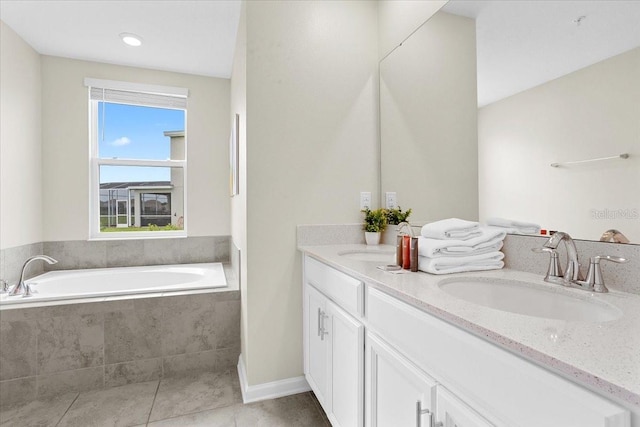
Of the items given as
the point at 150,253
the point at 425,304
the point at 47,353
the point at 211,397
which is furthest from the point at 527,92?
the point at 150,253

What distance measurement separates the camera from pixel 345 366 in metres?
1.32

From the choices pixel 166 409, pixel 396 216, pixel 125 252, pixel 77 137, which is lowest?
pixel 166 409

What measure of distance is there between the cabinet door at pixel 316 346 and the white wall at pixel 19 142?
2.34 meters

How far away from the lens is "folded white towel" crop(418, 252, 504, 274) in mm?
1120

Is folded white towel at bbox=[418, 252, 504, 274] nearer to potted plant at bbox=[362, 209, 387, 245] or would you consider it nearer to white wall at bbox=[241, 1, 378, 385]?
potted plant at bbox=[362, 209, 387, 245]

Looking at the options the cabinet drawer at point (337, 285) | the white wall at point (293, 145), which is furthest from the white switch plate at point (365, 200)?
the cabinet drawer at point (337, 285)

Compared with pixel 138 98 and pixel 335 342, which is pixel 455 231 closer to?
pixel 335 342

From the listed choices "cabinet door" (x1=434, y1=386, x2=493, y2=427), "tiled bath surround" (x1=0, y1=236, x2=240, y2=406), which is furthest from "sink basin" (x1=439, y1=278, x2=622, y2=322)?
"tiled bath surround" (x1=0, y1=236, x2=240, y2=406)

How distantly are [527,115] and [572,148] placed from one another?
209mm

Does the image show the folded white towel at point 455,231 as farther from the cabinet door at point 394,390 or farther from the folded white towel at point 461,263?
the cabinet door at point 394,390

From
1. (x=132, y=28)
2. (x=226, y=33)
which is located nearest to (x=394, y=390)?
(x=226, y=33)

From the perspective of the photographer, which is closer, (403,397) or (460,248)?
(403,397)

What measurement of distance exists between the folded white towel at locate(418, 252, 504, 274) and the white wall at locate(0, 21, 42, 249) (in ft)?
9.58

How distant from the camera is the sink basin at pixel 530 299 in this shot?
82 cm
